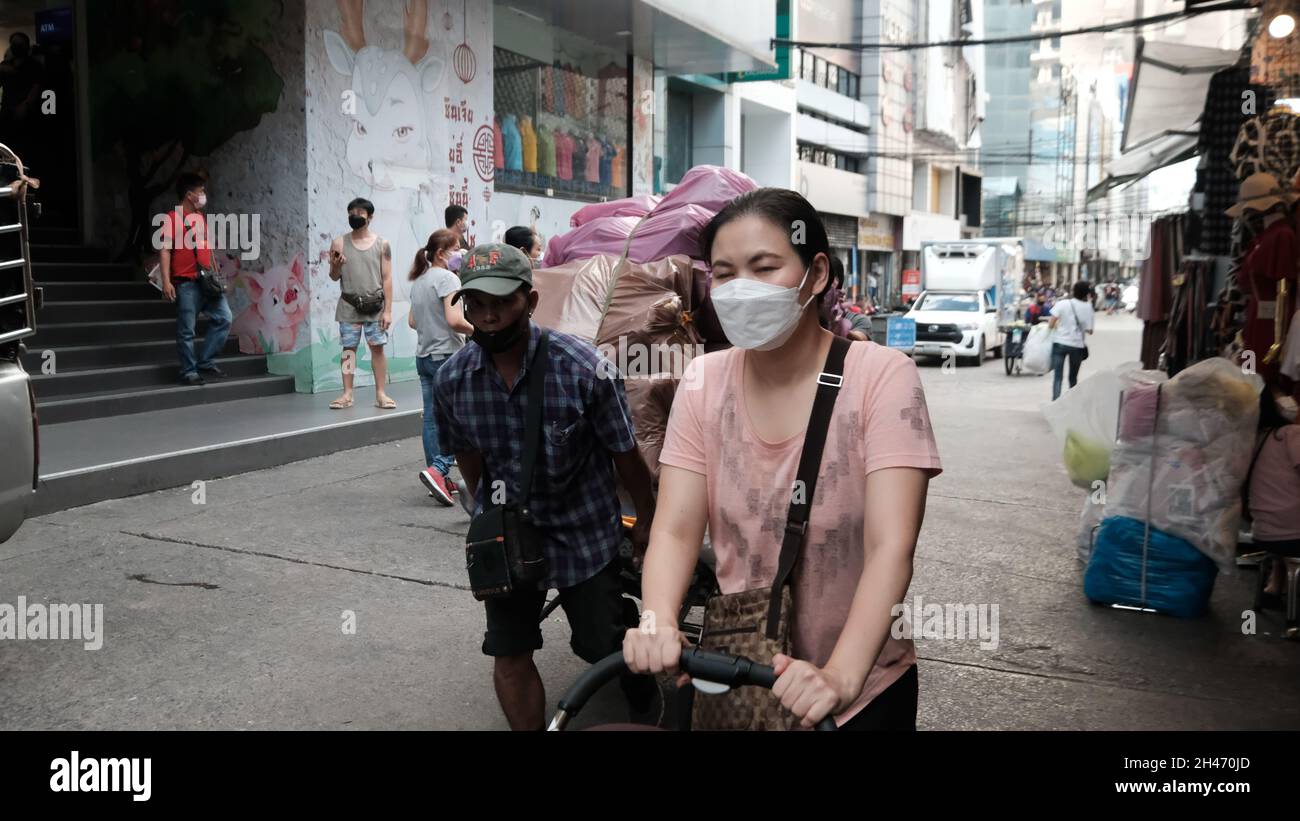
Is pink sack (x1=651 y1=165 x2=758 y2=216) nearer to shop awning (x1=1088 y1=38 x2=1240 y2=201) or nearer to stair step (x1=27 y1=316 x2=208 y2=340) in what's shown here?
shop awning (x1=1088 y1=38 x2=1240 y2=201)

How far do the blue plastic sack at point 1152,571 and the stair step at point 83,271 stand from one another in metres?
10.4

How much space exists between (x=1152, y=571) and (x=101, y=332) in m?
9.65

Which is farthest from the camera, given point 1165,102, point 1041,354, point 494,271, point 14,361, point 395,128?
point 1041,354

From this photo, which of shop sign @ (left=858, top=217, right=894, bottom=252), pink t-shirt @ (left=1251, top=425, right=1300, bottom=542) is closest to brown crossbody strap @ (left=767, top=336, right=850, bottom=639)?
pink t-shirt @ (left=1251, top=425, right=1300, bottom=542)

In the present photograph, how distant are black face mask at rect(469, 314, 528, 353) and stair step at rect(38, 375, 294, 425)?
719 centimetres

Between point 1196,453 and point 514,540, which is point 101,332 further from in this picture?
point 1196,453

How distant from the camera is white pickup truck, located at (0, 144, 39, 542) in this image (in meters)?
3.96

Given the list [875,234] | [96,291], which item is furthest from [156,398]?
[875,234]

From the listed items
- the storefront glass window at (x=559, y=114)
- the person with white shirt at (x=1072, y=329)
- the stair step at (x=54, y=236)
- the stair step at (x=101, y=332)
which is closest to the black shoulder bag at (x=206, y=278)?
the stair step at (x=101, y=332)

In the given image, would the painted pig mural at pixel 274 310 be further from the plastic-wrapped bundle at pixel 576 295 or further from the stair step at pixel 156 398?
the plastic-wrapped bundle at pixel 576 295

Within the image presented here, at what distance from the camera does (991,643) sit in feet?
16.4

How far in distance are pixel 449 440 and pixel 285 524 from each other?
3792mm

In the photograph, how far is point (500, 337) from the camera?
3.25m
